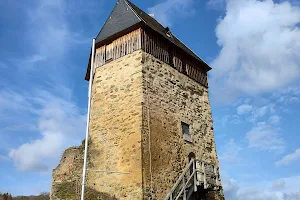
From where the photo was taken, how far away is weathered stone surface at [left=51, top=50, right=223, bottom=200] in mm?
10992

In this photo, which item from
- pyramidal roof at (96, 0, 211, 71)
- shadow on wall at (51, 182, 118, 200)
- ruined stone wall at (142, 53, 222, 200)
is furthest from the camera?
pyramidal roof at (96, 0, 211, 71)

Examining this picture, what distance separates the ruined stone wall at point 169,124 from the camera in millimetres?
11180

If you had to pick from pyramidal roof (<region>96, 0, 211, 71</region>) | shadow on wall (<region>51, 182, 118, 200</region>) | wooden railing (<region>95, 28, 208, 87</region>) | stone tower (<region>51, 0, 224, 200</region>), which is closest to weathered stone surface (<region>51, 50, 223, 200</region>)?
stone tower (<region>51, 0, 224, 200</region>)

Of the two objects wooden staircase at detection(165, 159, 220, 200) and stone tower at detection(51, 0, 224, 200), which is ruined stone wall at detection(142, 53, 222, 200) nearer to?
stone tower at detection(51, 0, 224, 200)

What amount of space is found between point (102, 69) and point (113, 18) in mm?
3092

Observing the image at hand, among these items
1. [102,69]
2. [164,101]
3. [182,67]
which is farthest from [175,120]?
[102,69]

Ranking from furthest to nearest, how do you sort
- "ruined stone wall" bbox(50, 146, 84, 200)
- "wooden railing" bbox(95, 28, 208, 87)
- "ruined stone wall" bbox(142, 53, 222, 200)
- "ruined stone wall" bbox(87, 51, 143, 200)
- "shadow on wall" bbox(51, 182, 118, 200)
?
"wooden railing" bbox(95, 28, 208, 87)
"ruined stone wall" bbox(50, 146, 84, 200)
"ruined stone wall" bbox(142, 53, 222, 200)
"shadow on wall" bbox(51, 182, 118, 200)
"ruined stone wall" bbox(87, 51, 143, 200)

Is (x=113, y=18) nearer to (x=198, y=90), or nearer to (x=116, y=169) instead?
(x=198, y=90)

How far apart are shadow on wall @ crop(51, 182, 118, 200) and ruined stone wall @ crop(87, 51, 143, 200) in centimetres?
23

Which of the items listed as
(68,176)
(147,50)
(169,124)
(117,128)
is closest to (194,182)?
(169,124)

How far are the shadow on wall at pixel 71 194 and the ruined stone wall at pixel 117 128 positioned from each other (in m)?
0.23

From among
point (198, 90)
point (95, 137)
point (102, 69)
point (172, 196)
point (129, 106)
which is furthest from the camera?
point (198, 90)

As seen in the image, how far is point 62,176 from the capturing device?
1255 cm

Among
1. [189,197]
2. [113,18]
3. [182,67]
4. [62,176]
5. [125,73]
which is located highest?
[113,18]
